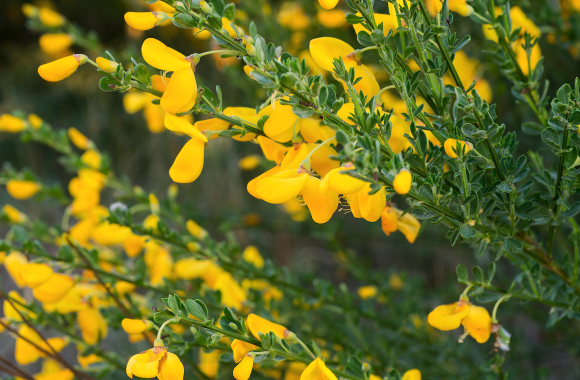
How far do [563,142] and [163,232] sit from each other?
554 mm

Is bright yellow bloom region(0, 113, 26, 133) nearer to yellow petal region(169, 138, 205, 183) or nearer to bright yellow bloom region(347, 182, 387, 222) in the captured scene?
yellow petal region(169, 138, 205, 183)

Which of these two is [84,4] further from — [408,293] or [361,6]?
[361,6]

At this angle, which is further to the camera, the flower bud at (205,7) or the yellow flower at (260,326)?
the yellow flower at (260,326)

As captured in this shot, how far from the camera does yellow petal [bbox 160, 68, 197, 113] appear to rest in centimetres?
42

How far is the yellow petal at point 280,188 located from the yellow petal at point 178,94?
104 millimetres

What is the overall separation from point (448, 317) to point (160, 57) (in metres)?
0.42

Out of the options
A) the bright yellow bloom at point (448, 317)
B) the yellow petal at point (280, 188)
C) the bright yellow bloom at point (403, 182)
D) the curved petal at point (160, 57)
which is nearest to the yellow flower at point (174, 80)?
the curved petal at point (160, 57)

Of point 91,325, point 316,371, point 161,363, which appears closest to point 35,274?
point 91,325

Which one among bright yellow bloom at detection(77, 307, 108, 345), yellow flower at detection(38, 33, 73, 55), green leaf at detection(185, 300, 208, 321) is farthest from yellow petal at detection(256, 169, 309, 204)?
yellow flower at detection(38, 33, 73, 55)

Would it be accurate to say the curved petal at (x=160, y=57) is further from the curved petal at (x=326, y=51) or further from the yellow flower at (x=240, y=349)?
the yellow flower at (x=240, y=349)

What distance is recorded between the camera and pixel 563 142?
44 centimetres

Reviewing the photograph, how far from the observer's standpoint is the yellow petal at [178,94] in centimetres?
42

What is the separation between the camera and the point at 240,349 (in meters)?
0.46

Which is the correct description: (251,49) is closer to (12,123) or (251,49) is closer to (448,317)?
(448,317)
